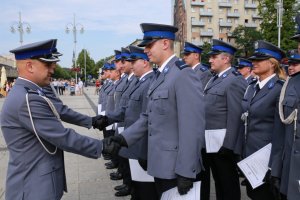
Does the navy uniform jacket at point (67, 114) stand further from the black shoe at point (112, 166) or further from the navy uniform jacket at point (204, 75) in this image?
the black shoe at point (112, 166)

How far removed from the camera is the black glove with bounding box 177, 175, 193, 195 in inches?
112

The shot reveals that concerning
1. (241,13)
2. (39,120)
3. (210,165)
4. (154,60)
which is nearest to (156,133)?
(154,60)

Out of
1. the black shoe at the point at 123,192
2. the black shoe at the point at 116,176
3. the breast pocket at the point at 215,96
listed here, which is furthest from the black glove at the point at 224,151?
the black shoe at the point at 116,176

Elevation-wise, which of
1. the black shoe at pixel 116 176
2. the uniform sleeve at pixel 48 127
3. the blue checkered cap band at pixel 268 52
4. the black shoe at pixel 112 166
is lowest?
the black shoe at pixel 112 166

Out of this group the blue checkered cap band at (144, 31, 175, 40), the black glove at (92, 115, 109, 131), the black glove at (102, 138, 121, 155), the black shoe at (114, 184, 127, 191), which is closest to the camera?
the black glove at (102, 138, 121, 155)

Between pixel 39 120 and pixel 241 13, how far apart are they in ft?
291

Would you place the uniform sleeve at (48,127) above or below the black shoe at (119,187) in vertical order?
above

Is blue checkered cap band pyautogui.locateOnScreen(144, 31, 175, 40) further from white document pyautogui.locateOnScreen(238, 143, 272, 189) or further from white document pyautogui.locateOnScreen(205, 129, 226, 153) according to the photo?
white document pyautogui.locateOnScreen(205, 129, 226, 153)

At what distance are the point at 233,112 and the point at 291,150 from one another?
142 centimetres

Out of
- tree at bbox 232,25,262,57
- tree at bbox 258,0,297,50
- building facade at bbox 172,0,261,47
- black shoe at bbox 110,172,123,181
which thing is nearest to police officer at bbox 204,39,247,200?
black shoe at bbox 110,172,123,181

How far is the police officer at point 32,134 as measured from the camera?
2.62m

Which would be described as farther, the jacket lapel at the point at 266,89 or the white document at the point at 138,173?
the white document at the point at 138,173

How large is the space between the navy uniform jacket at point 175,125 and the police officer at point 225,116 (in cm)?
121

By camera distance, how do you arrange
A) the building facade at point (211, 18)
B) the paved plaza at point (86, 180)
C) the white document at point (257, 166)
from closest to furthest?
1. the white document at point (257, 166)
2. the paved plaza at point (86, 180)
3. the building facade at point (211, 18)
